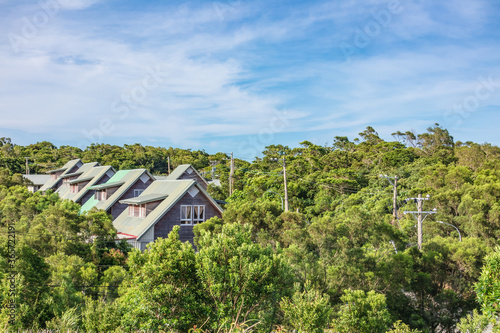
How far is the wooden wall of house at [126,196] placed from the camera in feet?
115

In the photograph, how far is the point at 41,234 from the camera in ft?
64.7

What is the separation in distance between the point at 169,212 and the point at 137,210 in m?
4.12

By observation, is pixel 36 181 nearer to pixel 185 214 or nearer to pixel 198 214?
pixel 185 214

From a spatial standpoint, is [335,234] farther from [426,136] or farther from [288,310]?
[426,136]

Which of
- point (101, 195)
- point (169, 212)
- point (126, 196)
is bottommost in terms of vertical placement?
point (169, 212)

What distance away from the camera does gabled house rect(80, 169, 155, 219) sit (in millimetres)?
35031

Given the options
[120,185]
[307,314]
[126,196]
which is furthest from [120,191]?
[307,314]

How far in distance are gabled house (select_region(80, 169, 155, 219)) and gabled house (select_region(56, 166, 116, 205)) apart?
173 centimetres

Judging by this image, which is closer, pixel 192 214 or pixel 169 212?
pixel 169 212

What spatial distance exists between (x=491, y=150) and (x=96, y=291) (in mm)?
55773

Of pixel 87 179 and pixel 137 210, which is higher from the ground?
pixel 87 179

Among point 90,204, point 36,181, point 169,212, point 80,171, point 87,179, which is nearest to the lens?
A: point 169,212

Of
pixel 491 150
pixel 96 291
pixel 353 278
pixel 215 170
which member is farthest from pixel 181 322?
pixel 215 170

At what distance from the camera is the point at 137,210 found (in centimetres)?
3117
